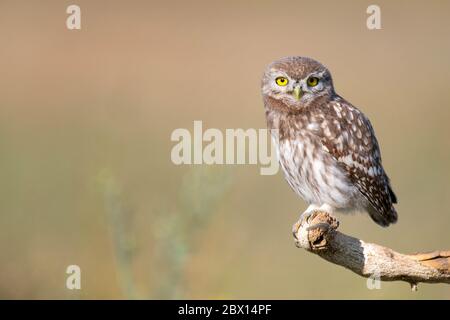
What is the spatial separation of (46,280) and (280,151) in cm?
187

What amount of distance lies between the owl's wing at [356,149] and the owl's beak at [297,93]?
9.2 inches

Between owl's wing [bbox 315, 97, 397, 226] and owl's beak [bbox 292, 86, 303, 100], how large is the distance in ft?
0.76

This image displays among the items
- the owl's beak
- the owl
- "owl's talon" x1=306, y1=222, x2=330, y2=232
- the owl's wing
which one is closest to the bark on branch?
"owl's talon" x1=306, y1=222, x2=330, y2=232

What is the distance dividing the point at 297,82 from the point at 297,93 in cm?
7

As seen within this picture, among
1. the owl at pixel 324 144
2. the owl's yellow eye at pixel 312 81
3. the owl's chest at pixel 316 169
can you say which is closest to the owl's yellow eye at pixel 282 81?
the owl at pixel 324 144

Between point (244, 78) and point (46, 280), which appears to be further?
point (244, 78)

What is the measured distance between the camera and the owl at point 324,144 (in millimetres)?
6012

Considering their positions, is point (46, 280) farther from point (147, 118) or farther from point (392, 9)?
point (392, 9)

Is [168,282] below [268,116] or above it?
below

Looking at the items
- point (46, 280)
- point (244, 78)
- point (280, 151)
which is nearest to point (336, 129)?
point (280, 151)

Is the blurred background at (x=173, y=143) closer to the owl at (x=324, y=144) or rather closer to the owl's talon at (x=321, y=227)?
the owl at (x=324, y=144)

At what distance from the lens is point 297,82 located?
595cm

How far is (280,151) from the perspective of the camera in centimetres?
625

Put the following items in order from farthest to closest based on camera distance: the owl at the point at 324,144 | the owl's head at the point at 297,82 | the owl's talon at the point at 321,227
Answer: the owl at the point at 324,144 < the owl's head at the point at 297,82 < the owl's talon at the point at 321,227
